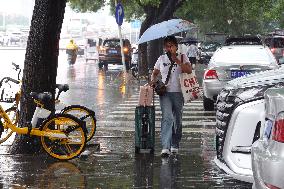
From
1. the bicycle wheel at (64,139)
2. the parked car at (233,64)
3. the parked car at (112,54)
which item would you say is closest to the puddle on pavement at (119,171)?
the bicycle wheel at (64,139)

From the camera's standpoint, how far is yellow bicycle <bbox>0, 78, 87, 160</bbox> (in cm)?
1052

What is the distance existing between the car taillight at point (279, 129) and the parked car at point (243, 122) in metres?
1.56

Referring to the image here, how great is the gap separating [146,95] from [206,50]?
4551 centimetres

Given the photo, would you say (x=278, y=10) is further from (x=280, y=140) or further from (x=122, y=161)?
(x=280, y=140)

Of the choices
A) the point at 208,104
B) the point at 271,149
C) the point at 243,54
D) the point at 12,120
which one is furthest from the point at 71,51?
A: the point at 271,149

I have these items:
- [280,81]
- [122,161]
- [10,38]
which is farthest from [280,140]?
[10,38]

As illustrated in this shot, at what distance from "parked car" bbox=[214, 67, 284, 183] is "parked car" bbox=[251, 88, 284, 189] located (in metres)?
1.28

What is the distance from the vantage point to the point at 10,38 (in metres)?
103

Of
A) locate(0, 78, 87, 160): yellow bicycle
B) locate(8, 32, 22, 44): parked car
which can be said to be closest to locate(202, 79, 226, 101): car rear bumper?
locate(0, 78, 87, 160): yellow bicycle

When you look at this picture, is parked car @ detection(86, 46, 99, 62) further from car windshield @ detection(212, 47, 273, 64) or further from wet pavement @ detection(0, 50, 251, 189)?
wet pavement @ detection(0, 50, 251, 189)

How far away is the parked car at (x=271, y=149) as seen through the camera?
504 centimetres

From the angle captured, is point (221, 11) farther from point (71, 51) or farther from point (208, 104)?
point (208, 104)

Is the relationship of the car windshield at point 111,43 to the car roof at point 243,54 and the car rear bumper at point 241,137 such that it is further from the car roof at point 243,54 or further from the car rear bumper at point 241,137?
the car rear bumper at point 241,137

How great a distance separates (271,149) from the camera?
5188 millimetres
